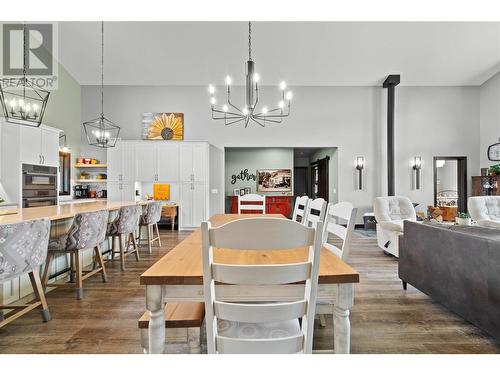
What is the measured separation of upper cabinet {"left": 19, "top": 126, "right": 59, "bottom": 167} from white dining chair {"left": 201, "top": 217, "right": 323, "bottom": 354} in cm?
549

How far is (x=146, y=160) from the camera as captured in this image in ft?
22.1

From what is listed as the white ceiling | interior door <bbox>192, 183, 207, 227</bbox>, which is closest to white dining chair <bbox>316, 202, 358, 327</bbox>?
the white ceiling

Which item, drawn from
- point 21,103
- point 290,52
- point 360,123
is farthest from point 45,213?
point 360,123

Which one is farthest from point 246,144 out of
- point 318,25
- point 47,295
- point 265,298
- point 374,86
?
point 265,298

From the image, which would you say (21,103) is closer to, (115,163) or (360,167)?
(115,163)

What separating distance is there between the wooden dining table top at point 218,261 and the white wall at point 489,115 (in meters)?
8.09

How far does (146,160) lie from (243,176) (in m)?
3.39

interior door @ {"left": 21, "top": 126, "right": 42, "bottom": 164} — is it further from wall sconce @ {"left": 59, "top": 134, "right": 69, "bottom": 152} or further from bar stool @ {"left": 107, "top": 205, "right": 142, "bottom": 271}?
bar stool @ {"left": 107, "top": 205, "right": 142, "bottom": 271}

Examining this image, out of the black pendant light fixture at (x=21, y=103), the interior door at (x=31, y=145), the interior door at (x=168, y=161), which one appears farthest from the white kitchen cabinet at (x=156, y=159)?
the black pendant light fixture at (x=21, y=103)

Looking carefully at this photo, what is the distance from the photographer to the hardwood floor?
1.82m

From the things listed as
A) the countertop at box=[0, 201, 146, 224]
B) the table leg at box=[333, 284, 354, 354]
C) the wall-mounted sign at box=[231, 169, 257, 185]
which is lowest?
the table leg at box=[333, 284, 354, 354]

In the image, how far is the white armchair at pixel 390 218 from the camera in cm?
391
